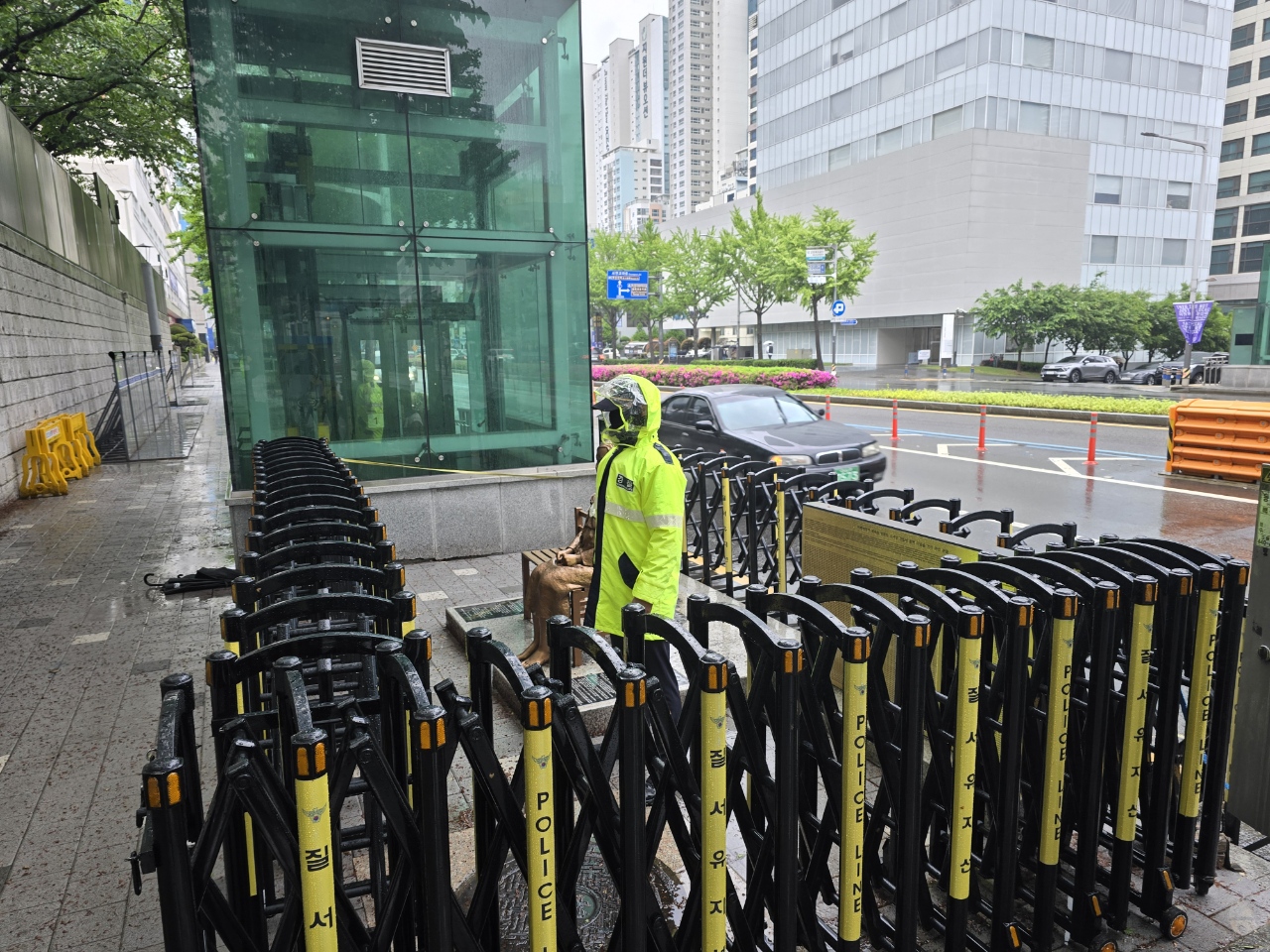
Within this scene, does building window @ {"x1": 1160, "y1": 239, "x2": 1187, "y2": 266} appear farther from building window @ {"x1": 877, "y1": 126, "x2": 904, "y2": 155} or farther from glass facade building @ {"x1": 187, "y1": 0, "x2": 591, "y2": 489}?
glass facade building @ {"x1": 187, "y1": 0, "x2": 591, "y2": 489}

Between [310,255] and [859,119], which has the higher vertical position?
[859,119]

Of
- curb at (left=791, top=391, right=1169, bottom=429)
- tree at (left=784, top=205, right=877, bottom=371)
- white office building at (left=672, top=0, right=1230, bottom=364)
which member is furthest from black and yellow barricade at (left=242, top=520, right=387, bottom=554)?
white office building at (left=672, top=0, right=1230, bottom=364)

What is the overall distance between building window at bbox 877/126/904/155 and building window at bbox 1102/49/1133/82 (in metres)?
12.8

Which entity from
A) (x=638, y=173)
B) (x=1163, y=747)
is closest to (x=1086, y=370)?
(x=1163, y=747)

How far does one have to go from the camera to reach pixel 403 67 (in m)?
8.58

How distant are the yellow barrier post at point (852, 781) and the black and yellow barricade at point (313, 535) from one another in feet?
7.46

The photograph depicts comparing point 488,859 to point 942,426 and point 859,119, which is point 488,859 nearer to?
point 942,426

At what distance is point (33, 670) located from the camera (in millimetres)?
5844

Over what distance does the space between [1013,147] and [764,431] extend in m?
49.9

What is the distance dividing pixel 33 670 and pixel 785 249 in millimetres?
41892

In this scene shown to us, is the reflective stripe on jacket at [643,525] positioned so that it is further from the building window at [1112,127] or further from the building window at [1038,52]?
the building window at [1112,127]

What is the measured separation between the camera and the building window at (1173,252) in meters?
56.9

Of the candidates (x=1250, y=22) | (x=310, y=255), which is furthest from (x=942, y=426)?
(x=1250, y=22)

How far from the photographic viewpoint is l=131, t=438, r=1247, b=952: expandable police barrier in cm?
207
